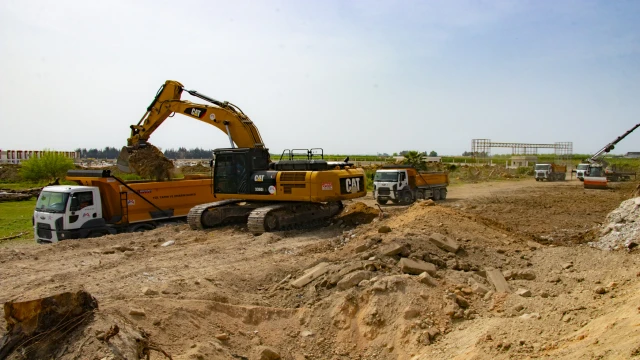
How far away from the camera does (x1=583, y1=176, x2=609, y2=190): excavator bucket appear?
116 feet

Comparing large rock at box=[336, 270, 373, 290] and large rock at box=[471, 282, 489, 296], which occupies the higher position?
large rock at box=[336, 270, 373, 290]

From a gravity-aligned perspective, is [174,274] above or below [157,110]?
below

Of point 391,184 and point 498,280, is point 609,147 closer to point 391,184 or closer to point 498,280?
point 391,184

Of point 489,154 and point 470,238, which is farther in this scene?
point 489,154

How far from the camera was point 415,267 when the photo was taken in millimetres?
8766

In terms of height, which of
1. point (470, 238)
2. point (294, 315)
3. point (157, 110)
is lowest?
point (294, 315)

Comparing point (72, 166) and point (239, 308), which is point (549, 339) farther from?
point (72, 166)

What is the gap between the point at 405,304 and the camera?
7.50 m

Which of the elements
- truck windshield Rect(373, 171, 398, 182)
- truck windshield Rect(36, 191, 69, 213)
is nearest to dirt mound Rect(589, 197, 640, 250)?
truck windshield Rect(373, 171, 398, 182)

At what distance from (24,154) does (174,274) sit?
65114 millimetres

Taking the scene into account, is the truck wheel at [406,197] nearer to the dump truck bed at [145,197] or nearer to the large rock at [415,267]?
the dump truck bed at [145,197]

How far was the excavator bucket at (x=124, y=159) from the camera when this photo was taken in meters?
16.5

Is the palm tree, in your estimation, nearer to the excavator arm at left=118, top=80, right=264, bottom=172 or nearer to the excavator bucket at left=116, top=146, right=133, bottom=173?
the excavator arm at left=118, top=80, right=264, bottom=172

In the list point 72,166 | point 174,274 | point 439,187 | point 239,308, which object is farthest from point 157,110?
point 72,166
